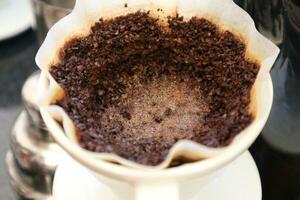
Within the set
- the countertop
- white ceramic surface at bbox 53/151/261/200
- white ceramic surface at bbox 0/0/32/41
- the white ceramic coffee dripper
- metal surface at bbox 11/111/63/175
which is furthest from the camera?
white ceramic surface at bbox 0/0/32/41

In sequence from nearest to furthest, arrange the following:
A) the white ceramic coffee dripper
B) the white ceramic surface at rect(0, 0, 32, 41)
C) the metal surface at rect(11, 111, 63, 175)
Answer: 1. the white ceramic coffee dripper
2. the metal surface at rect(11, 111, 63, 175)
3. the white ceramic surface at rect(0, 0, 32, 41)

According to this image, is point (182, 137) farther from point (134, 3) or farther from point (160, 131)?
point (134, 3)

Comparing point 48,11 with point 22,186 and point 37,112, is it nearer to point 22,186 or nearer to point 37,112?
point 37,112

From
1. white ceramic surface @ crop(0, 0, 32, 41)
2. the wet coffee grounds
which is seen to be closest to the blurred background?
white ceramic surface @ crop(0, 0, 32, 41)

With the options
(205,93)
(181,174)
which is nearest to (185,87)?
(205,93)

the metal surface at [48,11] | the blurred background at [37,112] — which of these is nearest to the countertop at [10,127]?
the blurred background at [37,112]

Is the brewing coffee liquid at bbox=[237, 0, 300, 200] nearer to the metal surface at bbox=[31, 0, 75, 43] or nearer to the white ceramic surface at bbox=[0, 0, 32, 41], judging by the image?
the metal surface at bbox=[31, 0, 75, 43]

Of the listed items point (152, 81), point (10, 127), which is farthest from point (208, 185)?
point (10, 127)
